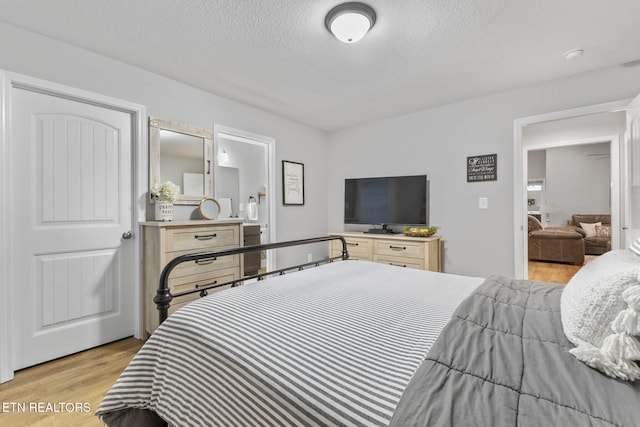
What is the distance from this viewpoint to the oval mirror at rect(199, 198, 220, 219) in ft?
9.48

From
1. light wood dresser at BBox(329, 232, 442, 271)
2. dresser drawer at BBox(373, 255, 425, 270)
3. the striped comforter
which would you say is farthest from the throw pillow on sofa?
the striped comforter

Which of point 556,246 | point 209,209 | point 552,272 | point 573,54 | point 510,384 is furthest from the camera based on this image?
point 556,246

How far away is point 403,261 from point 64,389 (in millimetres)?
3080

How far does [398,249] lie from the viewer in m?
3.41

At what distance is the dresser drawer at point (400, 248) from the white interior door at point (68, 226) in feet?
8.64

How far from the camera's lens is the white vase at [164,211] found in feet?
8.23

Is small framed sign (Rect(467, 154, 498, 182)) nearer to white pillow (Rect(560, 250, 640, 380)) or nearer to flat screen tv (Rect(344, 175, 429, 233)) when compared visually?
flat screen tv (Rect(344, 175, 429, 233))

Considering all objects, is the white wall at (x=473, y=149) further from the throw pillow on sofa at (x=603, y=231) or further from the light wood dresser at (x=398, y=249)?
the throw pillow on sofa at (x=603, y=231)

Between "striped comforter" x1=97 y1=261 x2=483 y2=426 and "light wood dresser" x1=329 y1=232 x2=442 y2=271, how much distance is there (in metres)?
1.88

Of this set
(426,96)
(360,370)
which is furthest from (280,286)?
(426,96)

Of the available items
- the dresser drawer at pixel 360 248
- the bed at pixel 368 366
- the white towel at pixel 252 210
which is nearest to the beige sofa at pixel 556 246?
the dresser drawer at pixel 360 248

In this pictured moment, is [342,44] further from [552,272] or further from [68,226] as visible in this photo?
[552,272]

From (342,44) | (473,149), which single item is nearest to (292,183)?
(342,44)

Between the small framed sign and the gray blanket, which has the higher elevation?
the small framed sign
